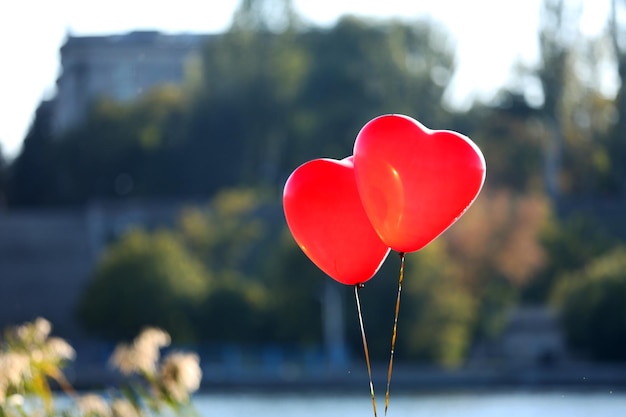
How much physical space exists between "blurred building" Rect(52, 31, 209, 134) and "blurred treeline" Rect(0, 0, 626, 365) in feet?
21.2

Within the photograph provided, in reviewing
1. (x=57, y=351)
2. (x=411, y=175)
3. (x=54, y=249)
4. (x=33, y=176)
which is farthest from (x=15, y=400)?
(x=33, y=176)

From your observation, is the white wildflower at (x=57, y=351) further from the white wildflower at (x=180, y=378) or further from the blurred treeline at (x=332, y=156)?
the blurred treeline at (x=332, y=156)

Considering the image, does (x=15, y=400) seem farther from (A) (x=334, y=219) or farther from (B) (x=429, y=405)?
(B) (x=429, y=405)

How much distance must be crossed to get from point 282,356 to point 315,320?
3.14ft

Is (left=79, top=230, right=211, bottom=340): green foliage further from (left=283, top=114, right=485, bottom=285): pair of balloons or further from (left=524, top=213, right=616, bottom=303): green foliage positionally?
(left=283, top=114, right=485, bottom=285): pair of balloons

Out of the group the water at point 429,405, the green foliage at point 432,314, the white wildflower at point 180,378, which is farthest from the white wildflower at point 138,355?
the green foliage at point 432,314

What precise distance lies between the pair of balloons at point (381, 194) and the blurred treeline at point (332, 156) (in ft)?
79.4

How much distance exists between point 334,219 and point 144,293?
28252mm

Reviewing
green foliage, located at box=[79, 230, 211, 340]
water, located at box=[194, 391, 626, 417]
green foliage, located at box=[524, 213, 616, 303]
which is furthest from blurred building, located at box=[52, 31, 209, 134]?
water, located at box=[194, 391, 626, 417]

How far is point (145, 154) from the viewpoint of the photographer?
144ft

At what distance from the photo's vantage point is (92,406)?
632cm

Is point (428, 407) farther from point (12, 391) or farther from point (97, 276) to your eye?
point (12, 391)

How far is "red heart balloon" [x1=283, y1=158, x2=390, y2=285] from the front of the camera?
562cm

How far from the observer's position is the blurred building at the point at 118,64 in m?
56.5
